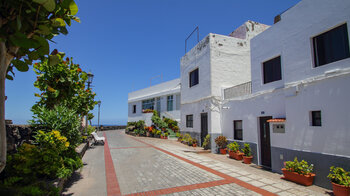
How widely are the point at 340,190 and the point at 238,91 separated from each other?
22.6ft

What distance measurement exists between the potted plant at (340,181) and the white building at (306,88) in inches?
10.8

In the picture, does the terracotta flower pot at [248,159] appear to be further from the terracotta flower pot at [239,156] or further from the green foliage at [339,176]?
the green foliage at [339,176]

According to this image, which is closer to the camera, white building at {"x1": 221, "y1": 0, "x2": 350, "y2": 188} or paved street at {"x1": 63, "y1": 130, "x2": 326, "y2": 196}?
paved street at {"x1": 63, "y1": 130, "x2": 326, "y2": 196}

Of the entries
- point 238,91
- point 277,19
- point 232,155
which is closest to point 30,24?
point 277,19

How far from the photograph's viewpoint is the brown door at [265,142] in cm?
864

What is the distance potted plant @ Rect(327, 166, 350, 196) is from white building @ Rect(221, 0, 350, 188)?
27 cm

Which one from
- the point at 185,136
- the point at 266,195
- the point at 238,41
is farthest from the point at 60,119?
the point at 238,41

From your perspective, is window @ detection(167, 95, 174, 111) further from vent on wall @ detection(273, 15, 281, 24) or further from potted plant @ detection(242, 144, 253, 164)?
vent on wall @ detection(273, 15, 281, 24)

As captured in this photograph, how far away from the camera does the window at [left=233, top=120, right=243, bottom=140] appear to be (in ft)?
35.2

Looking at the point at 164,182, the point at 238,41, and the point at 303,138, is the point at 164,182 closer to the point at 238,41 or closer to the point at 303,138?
the point at 303,138

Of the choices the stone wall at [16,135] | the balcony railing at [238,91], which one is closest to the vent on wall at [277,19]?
the balcony railing at [238,91]

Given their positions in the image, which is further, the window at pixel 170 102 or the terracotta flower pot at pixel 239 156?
the window at pixel 170 102

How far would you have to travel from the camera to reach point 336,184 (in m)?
5.12

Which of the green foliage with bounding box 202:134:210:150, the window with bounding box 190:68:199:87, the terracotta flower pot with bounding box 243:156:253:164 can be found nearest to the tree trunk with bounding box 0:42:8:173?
the terracotta flower pot with bounding box 243:156:253:164
